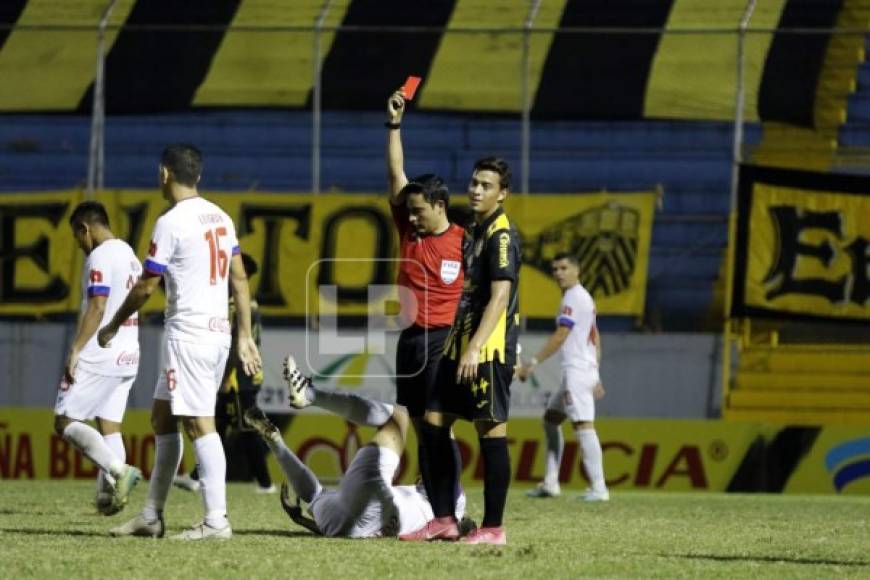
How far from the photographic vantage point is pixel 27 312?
70.8ft

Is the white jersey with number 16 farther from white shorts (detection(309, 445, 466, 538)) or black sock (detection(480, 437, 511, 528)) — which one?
black sock (detection(480, 437, 511, 528))

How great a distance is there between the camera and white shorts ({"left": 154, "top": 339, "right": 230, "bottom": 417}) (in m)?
10.4

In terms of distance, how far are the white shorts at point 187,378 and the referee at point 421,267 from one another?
3.82ft

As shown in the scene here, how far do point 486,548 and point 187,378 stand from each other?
1913 mm

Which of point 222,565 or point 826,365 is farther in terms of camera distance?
point 826,365

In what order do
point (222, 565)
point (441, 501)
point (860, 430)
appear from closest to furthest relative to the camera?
point (222, 565), point (441, 501), point (860, 430)

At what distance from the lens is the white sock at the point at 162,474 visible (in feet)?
35.2

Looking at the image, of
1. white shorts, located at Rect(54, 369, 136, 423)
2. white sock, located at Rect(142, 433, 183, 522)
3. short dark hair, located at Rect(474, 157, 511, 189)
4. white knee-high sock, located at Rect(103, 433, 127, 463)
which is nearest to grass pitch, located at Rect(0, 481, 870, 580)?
white sock, located at Rect(142, 433, 183, 522)

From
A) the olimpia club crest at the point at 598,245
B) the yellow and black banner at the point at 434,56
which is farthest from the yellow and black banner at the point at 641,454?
the yellow and black banner at the point at 434,56

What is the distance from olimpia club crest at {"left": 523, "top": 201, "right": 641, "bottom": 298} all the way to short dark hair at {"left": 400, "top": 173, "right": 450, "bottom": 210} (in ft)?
32.5

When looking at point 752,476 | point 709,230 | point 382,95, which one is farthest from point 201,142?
point 752,476

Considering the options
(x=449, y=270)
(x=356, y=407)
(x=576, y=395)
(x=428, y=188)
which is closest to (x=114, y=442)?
(x=356, y=407)

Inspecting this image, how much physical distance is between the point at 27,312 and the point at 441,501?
12.0m

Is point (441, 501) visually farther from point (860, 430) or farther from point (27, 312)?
point (27, 312)
